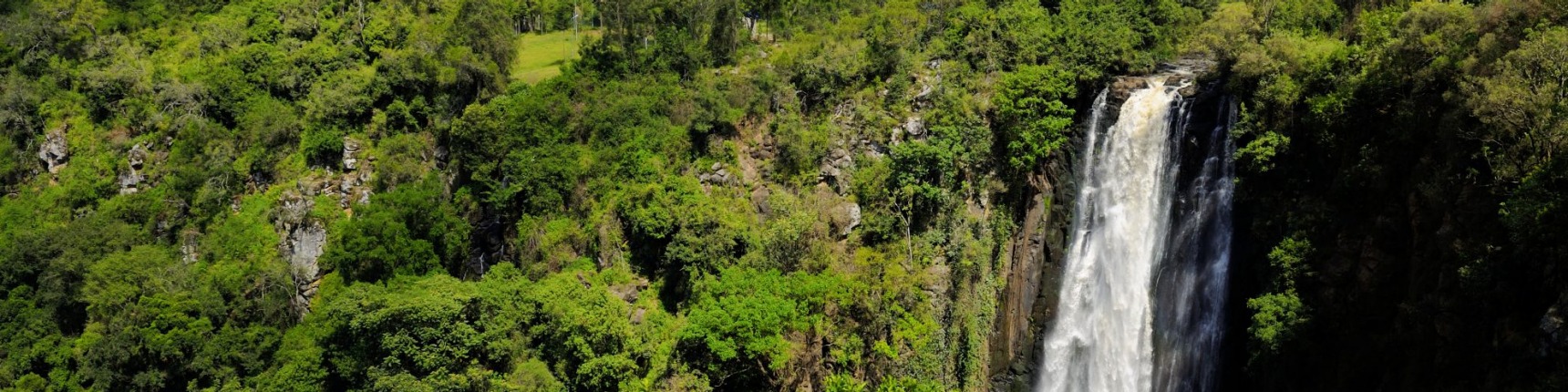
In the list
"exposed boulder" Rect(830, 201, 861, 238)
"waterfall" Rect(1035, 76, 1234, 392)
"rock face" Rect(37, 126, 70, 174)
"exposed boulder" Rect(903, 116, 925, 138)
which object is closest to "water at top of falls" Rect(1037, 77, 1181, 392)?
"waterfall" Rect(1035, 76, 1234, 392)

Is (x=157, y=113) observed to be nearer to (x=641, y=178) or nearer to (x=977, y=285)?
(x=641, y=178)

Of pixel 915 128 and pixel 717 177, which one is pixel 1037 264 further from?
pixel 717 177

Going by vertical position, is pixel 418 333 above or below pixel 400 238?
below

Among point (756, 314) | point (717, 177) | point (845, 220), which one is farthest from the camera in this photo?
point (717, 177)

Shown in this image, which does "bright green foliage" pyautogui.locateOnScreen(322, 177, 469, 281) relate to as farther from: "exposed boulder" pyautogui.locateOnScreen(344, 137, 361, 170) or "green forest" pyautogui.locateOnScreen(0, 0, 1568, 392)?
"exposed boulder" pyautogui.locateOnScreen(344, 137, 361, 170)

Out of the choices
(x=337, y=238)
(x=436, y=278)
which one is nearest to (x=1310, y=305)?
(x=436, y=278)

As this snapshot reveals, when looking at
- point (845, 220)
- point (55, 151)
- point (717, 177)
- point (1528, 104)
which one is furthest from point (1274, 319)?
point (55, 151)
